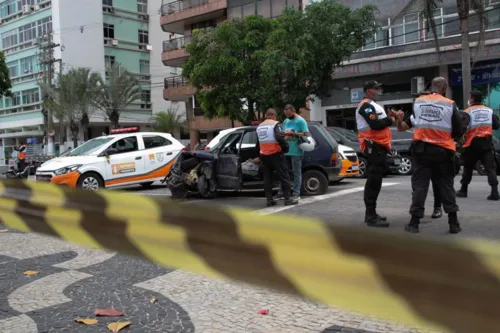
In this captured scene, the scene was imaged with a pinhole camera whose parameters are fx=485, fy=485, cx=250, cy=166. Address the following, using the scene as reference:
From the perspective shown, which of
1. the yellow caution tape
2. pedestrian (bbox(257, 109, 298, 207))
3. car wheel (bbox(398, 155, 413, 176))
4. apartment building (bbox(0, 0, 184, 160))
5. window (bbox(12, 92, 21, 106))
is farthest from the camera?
window (bbox(12, 92, 21, 106))

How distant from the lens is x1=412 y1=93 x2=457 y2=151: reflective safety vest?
558cm

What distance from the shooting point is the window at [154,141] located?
12688 mm

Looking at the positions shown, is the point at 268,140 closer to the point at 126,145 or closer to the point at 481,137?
the point at 481,137

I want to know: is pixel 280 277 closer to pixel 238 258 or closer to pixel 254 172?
pixel 238 258

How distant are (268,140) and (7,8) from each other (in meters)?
52.0

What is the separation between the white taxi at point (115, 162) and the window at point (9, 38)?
42957 millimetres

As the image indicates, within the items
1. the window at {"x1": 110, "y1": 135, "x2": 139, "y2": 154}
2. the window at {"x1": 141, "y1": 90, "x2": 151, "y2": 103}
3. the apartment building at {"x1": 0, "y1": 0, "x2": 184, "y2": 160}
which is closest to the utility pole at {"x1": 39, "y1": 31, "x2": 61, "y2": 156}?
the apartment building at {"x1": 0, "y1": 0, "x2": 184, "y2": 160}

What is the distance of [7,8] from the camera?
5066cm

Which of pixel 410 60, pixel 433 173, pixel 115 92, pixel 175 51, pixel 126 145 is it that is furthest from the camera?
pixel 115 92

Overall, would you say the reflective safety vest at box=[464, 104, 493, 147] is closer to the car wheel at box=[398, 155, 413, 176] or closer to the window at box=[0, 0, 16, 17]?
the car wheel at box=[398, 155, 413, 176]

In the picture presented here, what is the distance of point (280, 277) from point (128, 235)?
3.48 feet

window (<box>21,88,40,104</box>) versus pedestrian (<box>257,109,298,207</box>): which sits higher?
window (<box>21,88,40,104</box>)

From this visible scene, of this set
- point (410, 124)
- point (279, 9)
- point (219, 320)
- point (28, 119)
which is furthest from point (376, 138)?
point (28, 119)

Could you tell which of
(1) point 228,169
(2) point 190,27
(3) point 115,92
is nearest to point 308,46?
(1) point 228,169
